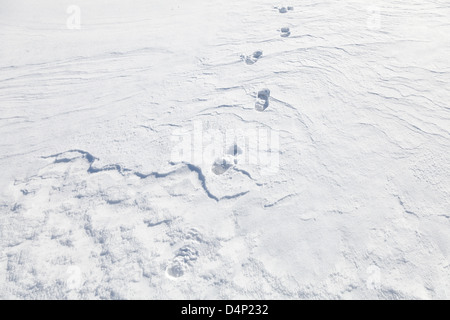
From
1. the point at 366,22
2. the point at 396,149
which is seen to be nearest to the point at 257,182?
the point at 396,149

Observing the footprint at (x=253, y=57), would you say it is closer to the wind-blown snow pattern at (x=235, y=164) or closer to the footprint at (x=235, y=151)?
the wind-blown snow pattern at (x=235, y=164)

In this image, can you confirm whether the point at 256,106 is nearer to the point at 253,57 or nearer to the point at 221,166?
the point at 221,166

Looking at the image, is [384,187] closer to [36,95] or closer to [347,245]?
[347,245]

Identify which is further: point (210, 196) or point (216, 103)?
point (216, 103)

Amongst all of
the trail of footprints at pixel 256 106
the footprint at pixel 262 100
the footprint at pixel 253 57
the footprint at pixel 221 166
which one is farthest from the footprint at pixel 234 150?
the footprint at pixel 253 57

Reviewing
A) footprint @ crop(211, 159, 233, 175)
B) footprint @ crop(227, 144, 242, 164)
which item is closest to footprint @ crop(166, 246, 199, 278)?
footprint @ crop(211, 159, 233, 175)
